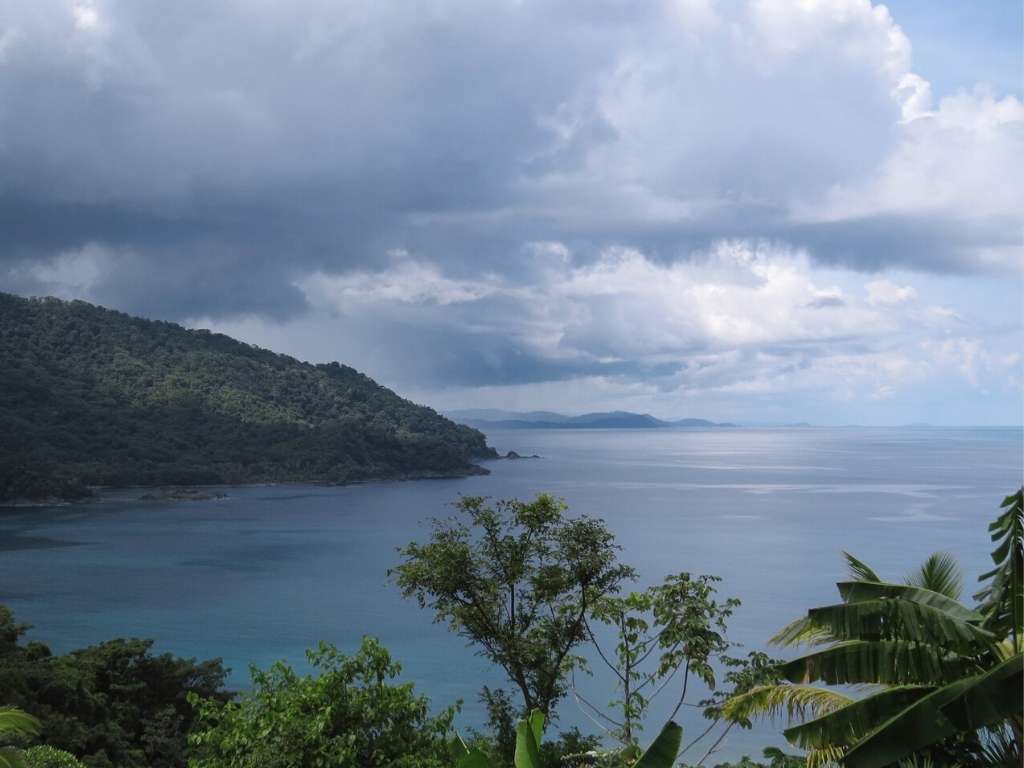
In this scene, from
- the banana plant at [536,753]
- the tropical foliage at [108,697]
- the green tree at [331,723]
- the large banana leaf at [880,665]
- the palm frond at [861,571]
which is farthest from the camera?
the tropical foliage at [108,697]

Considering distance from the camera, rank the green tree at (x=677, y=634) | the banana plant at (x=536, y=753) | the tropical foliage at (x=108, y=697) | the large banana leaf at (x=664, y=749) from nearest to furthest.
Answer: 1. the banana plant at (x=536, y=753)
2. the large banana leaf at (x=664, y=749)
3. the green tree at (x=677, y=634)
4. the tropical foliage at (x=108, y=697)

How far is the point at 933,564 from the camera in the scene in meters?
6.69

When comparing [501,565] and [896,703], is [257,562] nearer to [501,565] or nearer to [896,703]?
[501,565]

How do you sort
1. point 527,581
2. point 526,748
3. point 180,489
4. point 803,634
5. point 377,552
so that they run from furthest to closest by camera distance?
point 180,489
point 377,552
point 527,581
point 803,634
point 526,748

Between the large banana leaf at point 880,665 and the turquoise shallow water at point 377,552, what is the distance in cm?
947

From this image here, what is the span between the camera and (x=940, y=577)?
21.9 ft

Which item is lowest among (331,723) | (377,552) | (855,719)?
(377,552)

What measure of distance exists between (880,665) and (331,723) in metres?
4.37

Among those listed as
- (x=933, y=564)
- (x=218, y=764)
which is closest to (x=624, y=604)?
(x=933, y=564)

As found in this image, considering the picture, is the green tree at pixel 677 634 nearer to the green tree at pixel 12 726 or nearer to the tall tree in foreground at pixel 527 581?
the tall tree in foreground at pixel 527 581

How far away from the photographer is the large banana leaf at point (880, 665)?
590 cm

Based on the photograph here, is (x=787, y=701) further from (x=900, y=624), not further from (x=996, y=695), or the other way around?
(x=996, y=695)

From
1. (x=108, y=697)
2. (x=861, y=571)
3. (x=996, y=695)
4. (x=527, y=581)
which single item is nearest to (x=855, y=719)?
(x=996, y=695)

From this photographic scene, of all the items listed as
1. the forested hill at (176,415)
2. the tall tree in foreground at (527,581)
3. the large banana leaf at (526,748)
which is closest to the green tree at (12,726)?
the large banana leaf at (526,748)
